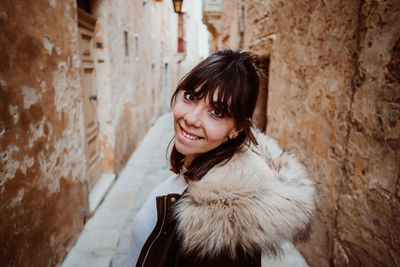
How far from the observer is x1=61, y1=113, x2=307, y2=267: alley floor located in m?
2.75

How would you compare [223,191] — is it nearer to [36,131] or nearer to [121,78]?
[36,131]

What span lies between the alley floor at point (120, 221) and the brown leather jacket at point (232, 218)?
46 cm

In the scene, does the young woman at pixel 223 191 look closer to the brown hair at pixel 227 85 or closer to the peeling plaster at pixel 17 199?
the brown hair at pixel 227 85

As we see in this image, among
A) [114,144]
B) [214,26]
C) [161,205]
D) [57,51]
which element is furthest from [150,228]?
[214,26]

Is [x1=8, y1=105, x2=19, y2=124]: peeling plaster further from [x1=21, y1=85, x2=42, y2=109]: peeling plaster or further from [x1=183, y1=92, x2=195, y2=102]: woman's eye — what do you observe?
[x1=183, y1=92, x2=195, y2=102]: woman's eye

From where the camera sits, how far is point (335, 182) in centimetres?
194

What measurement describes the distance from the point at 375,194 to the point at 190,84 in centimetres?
128

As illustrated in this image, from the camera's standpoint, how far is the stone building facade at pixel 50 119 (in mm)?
1791


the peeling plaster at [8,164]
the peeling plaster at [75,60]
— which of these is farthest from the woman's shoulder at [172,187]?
the peeling plaster at [75,60]

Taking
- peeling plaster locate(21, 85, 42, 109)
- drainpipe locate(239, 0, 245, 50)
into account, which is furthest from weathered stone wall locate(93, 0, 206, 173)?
drainpipe locate(239, 0, 245, 50)

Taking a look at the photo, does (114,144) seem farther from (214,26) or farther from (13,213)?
(214,26)

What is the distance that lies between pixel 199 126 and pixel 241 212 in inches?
15.1

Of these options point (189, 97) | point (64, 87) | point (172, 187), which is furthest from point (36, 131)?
point (189, 97)

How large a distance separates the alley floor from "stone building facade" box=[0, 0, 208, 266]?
→ 151 millimetres
